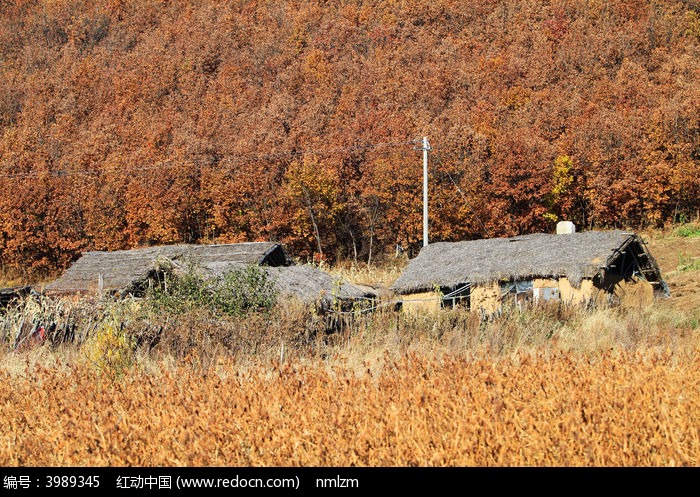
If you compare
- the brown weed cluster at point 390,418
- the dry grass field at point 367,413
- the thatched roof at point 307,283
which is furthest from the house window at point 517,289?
the brown weed cluster at point 390,418

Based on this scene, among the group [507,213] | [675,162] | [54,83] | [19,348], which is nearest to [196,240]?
[507,213]

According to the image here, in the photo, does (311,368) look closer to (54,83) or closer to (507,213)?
(507,213)

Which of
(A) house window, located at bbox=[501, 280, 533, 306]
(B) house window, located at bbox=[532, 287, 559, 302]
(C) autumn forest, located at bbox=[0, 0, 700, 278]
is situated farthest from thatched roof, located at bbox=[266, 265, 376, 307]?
(C) autumn forest, located at bbox=[0, 0, 700, 278]

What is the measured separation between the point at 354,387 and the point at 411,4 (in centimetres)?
10423

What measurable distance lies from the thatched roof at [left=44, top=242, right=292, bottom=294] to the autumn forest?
560 inches

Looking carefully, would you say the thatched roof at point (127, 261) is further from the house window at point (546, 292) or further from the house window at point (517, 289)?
the house window at point (546, 292)

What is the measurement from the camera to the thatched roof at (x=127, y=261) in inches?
1098

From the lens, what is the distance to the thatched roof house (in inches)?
835

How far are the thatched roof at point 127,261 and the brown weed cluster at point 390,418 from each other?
19.3 m

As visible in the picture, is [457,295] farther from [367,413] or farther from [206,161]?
[206,161]

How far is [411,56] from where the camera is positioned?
88.9 metres

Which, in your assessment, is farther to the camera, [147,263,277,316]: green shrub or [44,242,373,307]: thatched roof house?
[44,242,373,307]: thatched roof house
